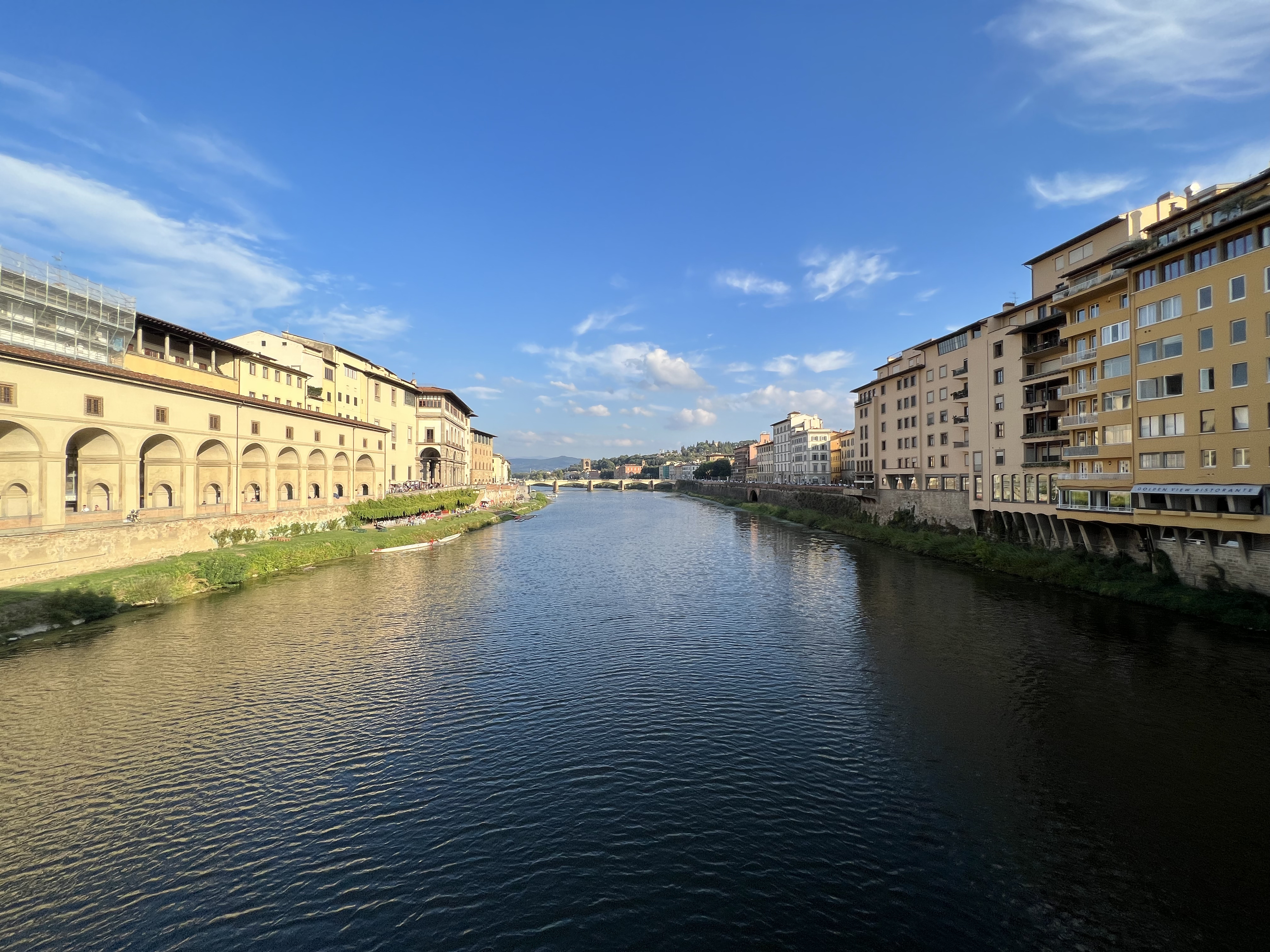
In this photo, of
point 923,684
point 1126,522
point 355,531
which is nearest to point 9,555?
point 355,531

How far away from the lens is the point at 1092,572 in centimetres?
3472

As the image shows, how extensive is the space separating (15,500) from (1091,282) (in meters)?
67.2

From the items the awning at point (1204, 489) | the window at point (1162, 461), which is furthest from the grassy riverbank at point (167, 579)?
the window at point (1162, 461)

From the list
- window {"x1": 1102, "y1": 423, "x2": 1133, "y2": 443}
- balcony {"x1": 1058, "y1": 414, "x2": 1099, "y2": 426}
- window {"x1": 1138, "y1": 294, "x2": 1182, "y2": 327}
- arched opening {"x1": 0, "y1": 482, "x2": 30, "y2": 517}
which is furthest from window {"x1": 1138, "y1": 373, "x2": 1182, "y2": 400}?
arched opening {"x1": 0, "y1": 482, "x2": 30, "y2": 517}

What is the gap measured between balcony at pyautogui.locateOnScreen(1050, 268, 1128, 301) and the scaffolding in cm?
6619

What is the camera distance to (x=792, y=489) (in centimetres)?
9862

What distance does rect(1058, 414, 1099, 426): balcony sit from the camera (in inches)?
1364

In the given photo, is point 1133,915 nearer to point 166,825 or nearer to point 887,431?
point 166,825

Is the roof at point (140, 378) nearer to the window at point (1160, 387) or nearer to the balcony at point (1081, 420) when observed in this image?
the window at point (1160, 387)

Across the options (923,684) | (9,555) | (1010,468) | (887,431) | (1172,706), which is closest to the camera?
(1172,706)

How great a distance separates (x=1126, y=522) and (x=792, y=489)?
65393mm

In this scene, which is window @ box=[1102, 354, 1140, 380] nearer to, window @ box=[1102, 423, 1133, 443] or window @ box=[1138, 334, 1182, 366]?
window @ box=[1138, 334, 1182, 366]

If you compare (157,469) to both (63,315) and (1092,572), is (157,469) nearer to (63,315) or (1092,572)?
(63,315)

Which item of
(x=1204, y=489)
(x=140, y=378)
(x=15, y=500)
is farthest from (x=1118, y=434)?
(x=15, y=500)
